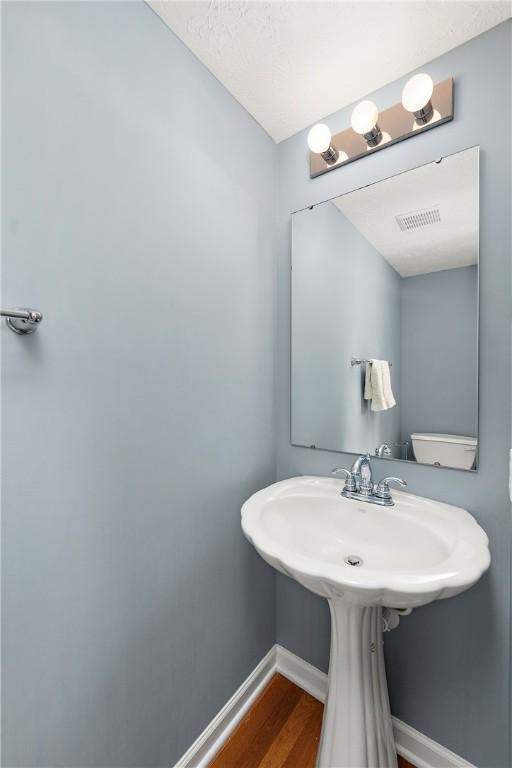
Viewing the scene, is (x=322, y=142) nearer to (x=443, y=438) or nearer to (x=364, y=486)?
(x=443, y=438)

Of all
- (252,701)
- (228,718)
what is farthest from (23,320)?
(252,701)

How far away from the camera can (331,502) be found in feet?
3.86

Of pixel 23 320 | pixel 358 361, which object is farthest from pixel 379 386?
pixel 23 320

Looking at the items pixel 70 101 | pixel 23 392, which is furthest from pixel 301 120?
pixel 23 392

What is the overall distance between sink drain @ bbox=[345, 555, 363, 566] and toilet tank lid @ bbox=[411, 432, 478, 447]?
444 millimetres

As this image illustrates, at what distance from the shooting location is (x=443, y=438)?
108cm

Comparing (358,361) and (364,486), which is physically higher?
(358,361)

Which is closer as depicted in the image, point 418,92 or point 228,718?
point 418,92

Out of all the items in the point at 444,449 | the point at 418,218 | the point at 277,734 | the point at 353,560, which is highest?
the point at 418,218

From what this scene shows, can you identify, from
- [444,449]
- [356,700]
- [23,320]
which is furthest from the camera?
[444,449]

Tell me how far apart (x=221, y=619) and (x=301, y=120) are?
1921 mm

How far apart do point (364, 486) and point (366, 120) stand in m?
1.24

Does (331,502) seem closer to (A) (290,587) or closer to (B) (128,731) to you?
(A) (290,587)

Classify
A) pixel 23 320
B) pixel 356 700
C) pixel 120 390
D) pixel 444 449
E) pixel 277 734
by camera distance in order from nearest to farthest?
pixel 23 320
pixel 120 390
pixel 356 700
pixel 444 449
pixel 277 734
